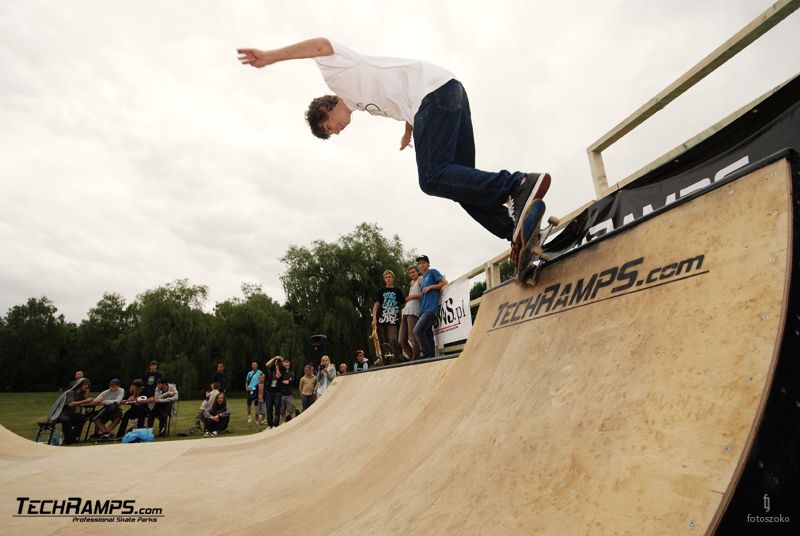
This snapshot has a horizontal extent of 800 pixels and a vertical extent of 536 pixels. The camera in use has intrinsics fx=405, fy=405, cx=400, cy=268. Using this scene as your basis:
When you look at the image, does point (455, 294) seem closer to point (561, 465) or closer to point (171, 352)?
point (561, 465)

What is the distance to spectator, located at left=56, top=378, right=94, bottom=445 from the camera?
9.85 metres

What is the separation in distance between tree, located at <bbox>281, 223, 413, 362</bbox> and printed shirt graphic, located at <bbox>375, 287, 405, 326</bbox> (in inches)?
677

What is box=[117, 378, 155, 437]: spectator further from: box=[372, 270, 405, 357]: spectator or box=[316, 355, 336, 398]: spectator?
box=[372, 270, 405, 357]: spectator

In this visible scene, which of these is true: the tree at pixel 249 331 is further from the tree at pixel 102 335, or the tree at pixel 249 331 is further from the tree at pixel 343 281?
the tree at pixel 102 335

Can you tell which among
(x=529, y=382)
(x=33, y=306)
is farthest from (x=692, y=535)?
(x=33, y=306)

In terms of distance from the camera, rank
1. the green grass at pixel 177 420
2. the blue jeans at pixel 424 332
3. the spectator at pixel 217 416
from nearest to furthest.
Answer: the blue jeans at pixel 424 332 < the spectator at pixel 217 416 < the green grass at pixel 177 420

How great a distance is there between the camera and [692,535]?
967 mm

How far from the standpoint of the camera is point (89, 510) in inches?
88.1

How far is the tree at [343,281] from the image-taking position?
2562cm

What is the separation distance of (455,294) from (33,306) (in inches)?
3243

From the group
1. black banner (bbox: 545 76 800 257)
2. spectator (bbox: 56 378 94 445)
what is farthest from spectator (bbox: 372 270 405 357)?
spectator (bbox: 56 378 94 445)

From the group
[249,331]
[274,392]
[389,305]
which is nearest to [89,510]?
[389,305]

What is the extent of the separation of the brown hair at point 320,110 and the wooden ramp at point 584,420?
6.65ft

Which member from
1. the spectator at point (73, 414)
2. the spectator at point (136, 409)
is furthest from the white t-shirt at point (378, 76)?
the spectator at point (136, 409)
